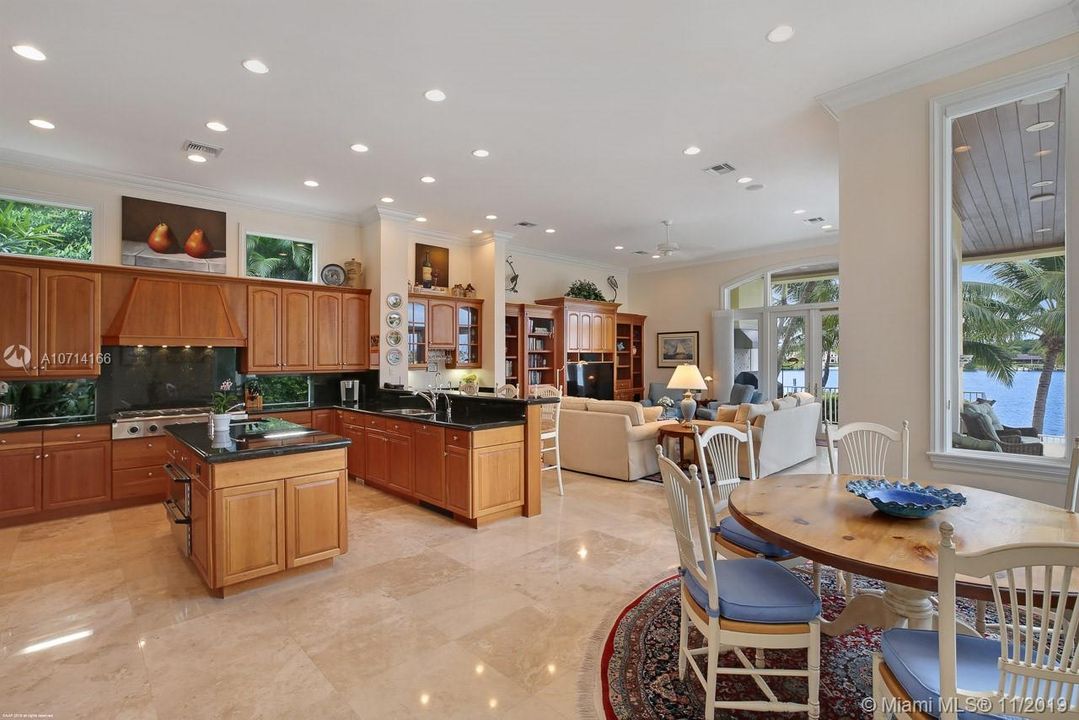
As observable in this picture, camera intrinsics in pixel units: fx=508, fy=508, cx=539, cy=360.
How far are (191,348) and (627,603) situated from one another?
5377mm

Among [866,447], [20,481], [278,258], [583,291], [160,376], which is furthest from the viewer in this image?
[583,291]

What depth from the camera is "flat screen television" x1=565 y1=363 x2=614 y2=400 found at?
29.8 feet

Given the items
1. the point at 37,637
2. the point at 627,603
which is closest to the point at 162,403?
the point at 37,637

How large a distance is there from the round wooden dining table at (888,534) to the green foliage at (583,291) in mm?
6820

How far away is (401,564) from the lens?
3582 mm

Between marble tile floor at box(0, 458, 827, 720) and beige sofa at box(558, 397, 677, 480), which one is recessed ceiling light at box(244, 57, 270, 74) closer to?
marble tile floor at box(0, 458, 827, 720)

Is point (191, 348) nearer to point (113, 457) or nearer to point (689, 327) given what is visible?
point (113, 457)

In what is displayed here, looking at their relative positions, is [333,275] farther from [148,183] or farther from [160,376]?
[160,376]

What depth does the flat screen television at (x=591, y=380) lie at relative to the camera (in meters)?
9.08

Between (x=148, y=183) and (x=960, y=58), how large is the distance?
6.90 metres

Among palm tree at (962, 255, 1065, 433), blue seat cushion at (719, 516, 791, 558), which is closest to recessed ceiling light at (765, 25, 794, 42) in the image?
palm tree at (962, 255, 1065, 433)

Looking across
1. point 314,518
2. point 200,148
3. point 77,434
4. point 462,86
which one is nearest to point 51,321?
point 77,434

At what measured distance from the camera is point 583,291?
30.3 ft

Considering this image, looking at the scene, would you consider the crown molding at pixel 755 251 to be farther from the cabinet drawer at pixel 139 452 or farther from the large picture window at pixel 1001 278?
the cabinet drawer at pixel 139 452
